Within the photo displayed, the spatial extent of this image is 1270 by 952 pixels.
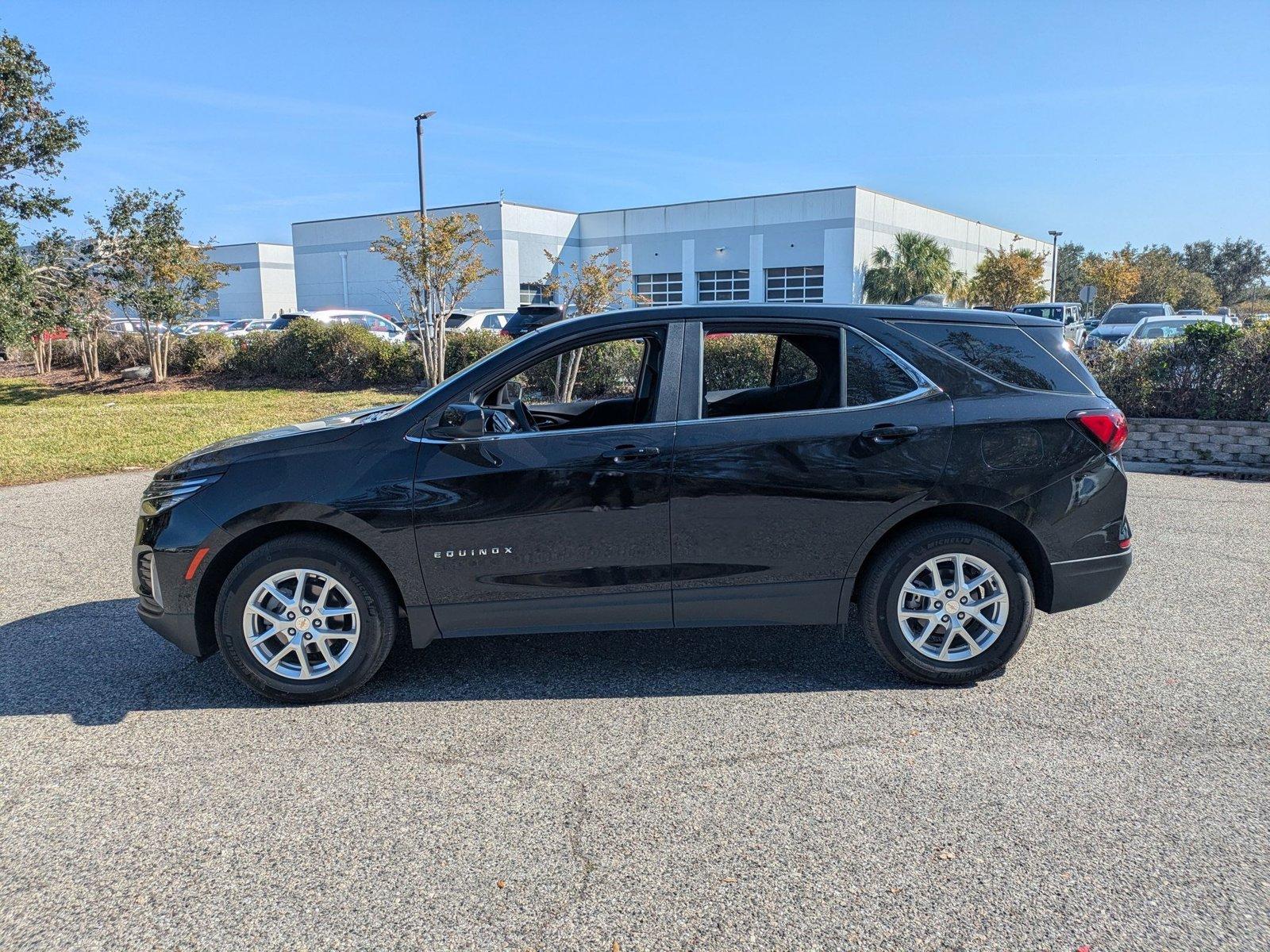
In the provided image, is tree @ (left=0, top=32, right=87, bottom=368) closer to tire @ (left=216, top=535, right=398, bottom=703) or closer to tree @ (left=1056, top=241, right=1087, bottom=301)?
tire @ (left=216, top=535, right=398, bottom=703)

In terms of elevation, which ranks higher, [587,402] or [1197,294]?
[1197,294]

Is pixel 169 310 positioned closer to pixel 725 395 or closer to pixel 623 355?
pixel 623 355

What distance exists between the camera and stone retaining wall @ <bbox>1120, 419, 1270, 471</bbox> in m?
10.8

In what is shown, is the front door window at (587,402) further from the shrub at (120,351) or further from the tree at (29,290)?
the shrub at (120,351)

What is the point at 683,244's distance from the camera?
51.9 metres

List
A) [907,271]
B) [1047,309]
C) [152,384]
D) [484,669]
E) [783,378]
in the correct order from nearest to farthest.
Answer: [484,669] < [783,378] < [1047,309] < [152,384] < [907,271]

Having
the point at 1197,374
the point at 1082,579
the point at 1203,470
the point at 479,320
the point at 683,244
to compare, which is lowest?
the point at 1203,470

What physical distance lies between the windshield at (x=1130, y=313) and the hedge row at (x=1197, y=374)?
15745 millimetres

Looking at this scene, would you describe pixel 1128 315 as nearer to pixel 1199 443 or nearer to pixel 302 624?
pixel 1199 443

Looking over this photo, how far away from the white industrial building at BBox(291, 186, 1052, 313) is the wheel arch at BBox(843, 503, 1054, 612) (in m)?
42.0

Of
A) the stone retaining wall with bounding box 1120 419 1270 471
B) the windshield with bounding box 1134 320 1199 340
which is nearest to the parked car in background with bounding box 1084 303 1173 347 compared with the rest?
the windshield with bounding box 1134 320 1199 340

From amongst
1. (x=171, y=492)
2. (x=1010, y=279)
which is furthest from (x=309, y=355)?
(x=1010, y=279)

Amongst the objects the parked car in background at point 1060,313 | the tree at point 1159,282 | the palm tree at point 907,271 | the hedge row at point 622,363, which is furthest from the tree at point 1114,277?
the hedge row at point 622,363

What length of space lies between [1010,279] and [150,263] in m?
41.8
